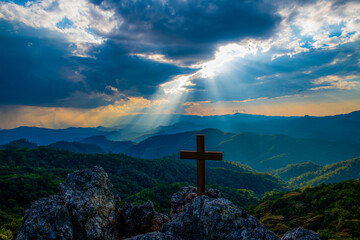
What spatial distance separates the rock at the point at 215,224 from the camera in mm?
7362

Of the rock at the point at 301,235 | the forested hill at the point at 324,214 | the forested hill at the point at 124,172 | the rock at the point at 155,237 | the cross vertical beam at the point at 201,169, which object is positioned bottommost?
the forested hill at the point at 124,172

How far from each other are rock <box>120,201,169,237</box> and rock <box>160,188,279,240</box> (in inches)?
134

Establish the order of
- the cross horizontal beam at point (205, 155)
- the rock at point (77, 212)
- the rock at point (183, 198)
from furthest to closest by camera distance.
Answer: the rock at point (183, 198) < the cross horizontal beam at point (205, 155) < the rock at point (77, 212)

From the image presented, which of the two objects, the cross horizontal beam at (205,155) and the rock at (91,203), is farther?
the cross horizontal beam at (205,155)

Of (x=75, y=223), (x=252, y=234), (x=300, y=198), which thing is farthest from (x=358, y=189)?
(x=75, y=223)

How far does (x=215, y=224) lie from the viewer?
7.81m

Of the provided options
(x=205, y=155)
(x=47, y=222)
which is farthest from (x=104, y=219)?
(x=205, y=155)

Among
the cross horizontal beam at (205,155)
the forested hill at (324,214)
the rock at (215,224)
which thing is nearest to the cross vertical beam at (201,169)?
the cross horizontal beam at (205,155)

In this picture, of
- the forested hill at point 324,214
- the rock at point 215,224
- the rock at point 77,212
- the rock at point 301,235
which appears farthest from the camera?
the forested hill at point 324,214

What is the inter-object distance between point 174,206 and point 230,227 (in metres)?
6.45

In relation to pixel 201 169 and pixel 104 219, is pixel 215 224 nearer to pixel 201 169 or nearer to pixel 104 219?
pixel 201 169

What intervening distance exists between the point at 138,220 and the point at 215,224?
616 cm

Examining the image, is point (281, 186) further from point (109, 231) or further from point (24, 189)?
point (109, 231)

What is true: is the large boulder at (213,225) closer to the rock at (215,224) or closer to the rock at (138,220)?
the rock at (215,224)
